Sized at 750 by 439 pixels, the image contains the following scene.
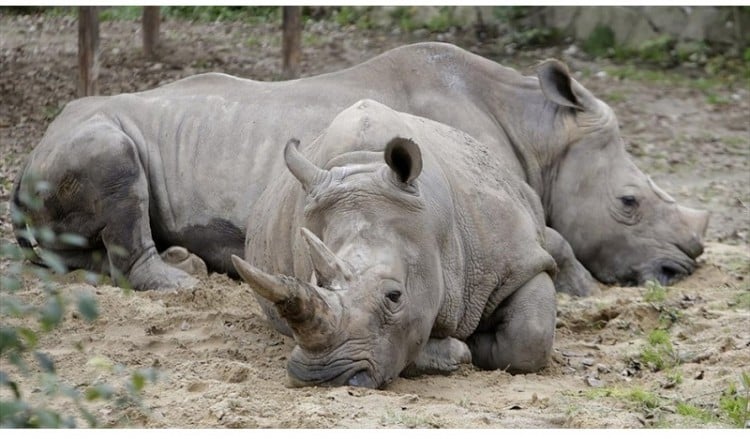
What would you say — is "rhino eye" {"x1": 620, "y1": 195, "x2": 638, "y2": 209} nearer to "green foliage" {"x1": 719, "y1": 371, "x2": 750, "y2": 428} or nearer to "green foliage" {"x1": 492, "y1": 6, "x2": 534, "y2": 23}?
"green foliage" {"x1": 719, "y1": 371, "x2": 750, "y2": 428}

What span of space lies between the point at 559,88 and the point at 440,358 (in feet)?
10.3

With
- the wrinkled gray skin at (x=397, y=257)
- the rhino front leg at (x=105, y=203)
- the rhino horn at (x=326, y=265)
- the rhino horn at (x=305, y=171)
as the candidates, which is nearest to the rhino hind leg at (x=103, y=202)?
the rhino front leg at (x=105, y=203)

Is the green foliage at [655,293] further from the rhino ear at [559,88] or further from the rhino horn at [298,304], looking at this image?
the rhino horn at [298,304]

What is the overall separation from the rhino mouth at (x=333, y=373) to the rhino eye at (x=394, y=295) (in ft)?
0.89

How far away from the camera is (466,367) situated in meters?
6.09

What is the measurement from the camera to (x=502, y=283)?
250 inches

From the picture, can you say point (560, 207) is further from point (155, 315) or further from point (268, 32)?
point (268, 32)

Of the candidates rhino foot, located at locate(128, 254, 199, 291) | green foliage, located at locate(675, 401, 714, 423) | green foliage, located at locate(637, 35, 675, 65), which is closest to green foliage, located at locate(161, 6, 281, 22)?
green foliage, located at locate(637, 35, 675, 65)

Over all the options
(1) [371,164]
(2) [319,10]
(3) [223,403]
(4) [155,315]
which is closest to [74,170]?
(4) [155,315]

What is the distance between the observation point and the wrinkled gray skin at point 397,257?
5.23 meters

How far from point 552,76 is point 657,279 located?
1426 mm

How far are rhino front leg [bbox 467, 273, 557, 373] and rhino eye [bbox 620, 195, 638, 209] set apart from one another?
7.49ft

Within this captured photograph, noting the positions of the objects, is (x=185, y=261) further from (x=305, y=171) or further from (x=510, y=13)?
(x=510, y=13)

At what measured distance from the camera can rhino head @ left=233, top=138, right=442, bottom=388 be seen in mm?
5086
